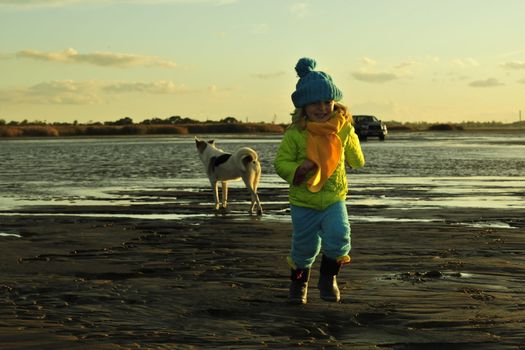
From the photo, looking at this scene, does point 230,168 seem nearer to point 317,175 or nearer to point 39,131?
point 317,175

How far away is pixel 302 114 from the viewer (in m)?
8.06

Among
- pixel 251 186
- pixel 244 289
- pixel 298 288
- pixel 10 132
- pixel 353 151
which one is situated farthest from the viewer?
pixel 10 132

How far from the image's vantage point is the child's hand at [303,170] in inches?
308

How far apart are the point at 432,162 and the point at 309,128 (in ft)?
90.2

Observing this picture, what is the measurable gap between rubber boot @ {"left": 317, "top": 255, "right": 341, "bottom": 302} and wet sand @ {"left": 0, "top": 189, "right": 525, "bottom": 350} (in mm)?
157

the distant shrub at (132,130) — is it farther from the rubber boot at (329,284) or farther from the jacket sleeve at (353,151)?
the rubber boot at (329,284)

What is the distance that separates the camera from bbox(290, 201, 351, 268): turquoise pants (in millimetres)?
7941

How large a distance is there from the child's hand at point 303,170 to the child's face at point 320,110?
39cm

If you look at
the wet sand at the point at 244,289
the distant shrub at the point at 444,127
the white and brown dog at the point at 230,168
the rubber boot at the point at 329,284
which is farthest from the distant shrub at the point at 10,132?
the rubber boot at the point at 329,284

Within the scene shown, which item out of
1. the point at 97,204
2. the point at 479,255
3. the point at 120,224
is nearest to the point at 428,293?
the point at 479,255

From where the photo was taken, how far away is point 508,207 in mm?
16828

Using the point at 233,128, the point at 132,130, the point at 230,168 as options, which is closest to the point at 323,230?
the point at 230,168

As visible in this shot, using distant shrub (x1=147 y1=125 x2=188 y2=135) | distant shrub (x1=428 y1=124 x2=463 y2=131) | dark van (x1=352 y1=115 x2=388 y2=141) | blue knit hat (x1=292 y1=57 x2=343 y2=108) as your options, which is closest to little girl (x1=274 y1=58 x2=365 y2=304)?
blue knit hat (x1=292 y1=57 x2=343 y2=108)

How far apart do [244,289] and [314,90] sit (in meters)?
1.91
